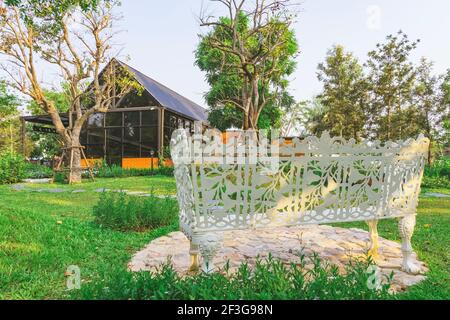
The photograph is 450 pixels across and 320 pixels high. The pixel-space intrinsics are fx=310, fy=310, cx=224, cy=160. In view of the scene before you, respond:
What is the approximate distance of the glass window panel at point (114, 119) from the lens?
18094mm

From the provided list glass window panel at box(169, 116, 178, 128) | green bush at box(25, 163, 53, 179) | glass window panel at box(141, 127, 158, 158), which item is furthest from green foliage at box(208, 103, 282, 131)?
green bush at box(25, 163, 53, 179)

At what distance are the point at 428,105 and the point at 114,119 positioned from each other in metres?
17.3

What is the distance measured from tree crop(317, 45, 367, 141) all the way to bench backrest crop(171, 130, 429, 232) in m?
13.5

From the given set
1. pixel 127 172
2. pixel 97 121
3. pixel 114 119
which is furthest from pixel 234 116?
pixel 97 121

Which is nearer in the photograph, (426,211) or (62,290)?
(62,290)

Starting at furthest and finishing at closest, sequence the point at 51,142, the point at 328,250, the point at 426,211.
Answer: the point at 51,142
the point at 426,211
the point at 328,250

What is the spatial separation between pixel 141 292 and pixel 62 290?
3.49 ft

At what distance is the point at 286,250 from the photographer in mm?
3461

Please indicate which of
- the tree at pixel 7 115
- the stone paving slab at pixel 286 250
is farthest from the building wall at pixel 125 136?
the stone paving slab at pixel 286 250
